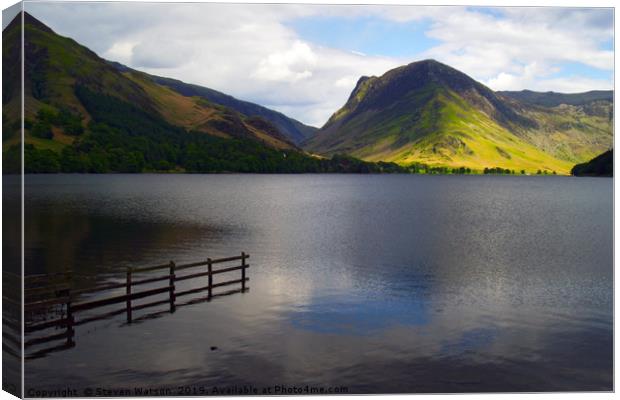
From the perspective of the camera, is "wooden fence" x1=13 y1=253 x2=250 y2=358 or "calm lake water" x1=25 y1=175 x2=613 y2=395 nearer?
"calm lake water" x1=25 y1=175 x2=613 y2=395

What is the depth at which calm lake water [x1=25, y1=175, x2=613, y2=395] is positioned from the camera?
23.7m

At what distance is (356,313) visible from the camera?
33.9m

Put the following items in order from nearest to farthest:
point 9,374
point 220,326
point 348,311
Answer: point 9,374 → point 220,326 → point 348,311

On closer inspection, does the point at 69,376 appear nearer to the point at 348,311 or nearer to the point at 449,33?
the point at 348,311

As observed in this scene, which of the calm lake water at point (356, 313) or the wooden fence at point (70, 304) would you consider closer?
the calm lake water at point (356, 313)

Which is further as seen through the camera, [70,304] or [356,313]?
[356,313]

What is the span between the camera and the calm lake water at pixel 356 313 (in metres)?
23.7

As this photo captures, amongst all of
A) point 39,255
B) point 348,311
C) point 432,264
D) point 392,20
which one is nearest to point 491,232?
point 432,264

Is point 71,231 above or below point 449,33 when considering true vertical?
below

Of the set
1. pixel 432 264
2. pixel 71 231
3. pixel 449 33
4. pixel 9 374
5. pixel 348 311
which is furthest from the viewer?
pixel 71 231

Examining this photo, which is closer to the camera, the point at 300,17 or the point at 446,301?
the point at 300,17

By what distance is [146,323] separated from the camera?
102 ft

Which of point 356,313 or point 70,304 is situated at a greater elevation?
point 70,304

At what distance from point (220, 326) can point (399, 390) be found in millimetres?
11771
